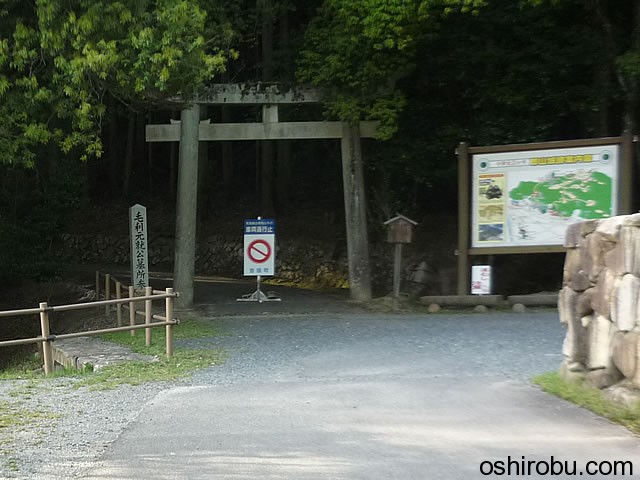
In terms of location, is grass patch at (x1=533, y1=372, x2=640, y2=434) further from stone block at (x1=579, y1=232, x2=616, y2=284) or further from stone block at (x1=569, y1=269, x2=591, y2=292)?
stone block at (x1=579, y1=232, x2=616, y2=284)

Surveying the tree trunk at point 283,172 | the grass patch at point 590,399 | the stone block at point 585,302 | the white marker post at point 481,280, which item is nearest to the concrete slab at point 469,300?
the white marker post at point 481,280

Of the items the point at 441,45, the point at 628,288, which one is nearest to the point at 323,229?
the point at 441,45

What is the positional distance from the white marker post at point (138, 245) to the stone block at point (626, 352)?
11197 mm

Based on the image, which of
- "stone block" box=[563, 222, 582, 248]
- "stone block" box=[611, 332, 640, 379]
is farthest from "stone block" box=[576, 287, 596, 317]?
"stone block" box=[611, 332, 640, 379]

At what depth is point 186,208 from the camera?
16062 millimetres

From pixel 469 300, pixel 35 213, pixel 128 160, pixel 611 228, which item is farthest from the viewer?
pixel 128 160

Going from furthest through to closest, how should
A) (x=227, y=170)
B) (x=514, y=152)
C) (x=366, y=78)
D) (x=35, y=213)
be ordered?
(x=227, y=170), (x=35, y=213), (x=366, y=78), (x=514, y=152)

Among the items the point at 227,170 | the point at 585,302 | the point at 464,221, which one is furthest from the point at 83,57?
the point at 227,170

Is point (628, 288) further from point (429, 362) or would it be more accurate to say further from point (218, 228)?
point (218, 228)

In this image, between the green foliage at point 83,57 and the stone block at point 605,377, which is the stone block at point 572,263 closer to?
the stone block at point 605,377

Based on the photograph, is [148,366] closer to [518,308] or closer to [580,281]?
[580,281]

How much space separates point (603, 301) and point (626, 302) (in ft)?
1.79

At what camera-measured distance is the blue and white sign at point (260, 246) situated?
16.6m

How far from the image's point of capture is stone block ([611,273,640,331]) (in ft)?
19.9
